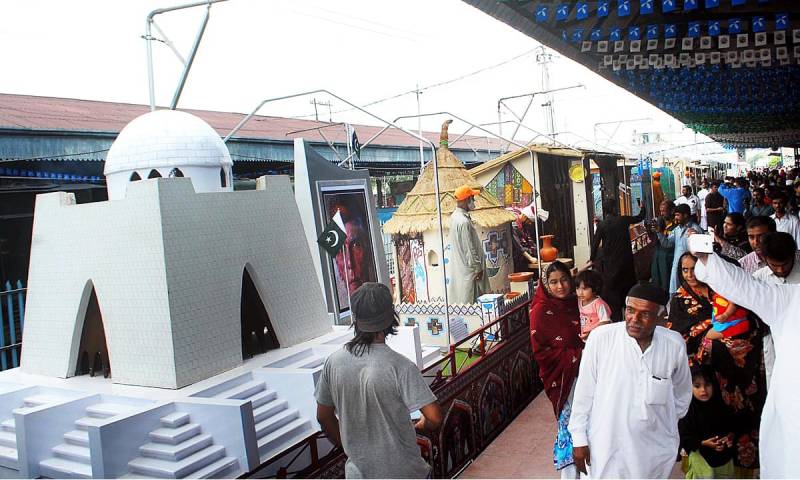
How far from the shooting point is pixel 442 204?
399 inches

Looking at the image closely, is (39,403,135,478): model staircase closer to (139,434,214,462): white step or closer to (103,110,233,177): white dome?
(139,434,214,462): white step

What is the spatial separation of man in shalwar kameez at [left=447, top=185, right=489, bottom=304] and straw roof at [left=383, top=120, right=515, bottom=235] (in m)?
0.41

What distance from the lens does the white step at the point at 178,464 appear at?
463 cm

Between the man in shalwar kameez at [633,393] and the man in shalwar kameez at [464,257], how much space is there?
5823mm

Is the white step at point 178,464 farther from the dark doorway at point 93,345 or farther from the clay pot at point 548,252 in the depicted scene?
the clay pot at point 548,252

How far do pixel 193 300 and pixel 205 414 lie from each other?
1203 mm

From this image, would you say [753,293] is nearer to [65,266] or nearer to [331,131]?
[65,266]

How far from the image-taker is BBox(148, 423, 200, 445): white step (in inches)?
191

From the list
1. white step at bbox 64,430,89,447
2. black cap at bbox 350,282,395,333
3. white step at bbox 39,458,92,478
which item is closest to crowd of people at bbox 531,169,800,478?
black cap at bbox 350,282,395,333

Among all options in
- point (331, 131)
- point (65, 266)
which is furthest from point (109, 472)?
point (331, 131)

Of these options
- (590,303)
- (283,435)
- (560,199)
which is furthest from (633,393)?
(560,199)

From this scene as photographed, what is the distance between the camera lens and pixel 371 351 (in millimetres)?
2836

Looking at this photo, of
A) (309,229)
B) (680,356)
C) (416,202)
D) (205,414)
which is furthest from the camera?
(416,202)

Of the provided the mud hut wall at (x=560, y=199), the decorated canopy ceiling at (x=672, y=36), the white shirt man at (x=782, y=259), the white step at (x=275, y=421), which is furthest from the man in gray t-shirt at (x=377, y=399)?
the mud hut wall at (x=560, y=199)
